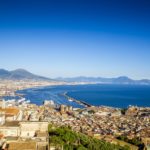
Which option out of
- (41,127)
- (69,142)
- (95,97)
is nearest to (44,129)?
(41,127)

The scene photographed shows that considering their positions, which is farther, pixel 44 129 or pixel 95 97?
pixel 95 97

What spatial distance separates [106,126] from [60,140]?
15503 millimetres

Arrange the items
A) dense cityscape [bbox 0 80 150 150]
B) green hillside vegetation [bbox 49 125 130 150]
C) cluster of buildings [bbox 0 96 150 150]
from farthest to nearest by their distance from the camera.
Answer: green hillside vegetation [bbox 49 125 130 150], cluster of buildings [bbox 0 96 150 150], dense cityscape [bbox 0 80 150 150]

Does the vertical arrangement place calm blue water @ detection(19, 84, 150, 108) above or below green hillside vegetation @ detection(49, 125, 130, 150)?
below

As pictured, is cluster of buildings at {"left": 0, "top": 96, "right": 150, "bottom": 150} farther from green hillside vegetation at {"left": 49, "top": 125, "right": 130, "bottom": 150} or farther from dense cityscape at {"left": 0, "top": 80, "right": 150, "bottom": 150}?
green hillside vegetation at {"left": 49, "top": 125, "right": 130, "bottom": 150}

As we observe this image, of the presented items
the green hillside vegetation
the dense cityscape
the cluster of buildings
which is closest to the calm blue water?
the cluster of buildings

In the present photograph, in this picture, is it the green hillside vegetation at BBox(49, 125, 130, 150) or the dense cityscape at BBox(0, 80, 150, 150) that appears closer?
the dense cityscape at BBox(0, 80, 150, 150)

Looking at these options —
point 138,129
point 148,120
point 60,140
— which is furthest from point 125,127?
point 60,140

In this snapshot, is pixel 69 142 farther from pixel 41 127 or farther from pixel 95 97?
pixel 95 97

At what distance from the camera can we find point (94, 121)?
33.6 metres

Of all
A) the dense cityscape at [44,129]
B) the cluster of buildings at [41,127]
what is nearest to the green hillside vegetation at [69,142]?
the dense cityscape at [44,129]

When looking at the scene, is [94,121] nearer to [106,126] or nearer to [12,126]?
[106,126]

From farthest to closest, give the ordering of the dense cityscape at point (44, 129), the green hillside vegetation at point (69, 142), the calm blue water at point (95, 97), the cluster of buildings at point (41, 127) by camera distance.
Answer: the calm blue water at point (95, 97), the green hillside vegetation at point (69, 142), the cluster of buildings at point (41, 127), the dense cityscape at point (44, 129)

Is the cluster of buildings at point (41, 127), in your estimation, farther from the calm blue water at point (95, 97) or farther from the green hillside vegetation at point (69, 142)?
the calm blue water at point (95, 97)
